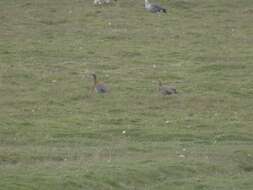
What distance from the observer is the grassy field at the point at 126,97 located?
20828 mm

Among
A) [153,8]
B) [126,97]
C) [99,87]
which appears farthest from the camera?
[153,8]

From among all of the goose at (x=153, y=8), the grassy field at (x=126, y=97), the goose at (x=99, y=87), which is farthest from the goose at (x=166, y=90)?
the goose at (x=153, y=8)

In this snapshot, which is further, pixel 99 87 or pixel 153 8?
pixel 153 8

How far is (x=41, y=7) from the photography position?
42125mm

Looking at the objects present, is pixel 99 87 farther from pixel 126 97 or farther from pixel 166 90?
pixel 166 90

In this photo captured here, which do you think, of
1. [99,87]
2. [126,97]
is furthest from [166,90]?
[99,87]

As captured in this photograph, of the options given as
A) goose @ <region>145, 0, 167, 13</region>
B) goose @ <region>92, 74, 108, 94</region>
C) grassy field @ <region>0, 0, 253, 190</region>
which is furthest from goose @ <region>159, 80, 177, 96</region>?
goose @ <region>145, 0, 167, 13</region>

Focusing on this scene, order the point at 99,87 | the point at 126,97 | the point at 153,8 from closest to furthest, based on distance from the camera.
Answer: the point at 126,97 < the point at 99,87 < the point at 153,8

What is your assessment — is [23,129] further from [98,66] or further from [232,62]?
[232,62]

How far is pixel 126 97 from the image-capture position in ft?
96.3

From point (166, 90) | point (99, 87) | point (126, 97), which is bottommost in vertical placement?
point (126, 97)

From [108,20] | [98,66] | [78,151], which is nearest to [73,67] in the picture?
[98,66]

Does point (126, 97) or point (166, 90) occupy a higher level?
point (166, 90)

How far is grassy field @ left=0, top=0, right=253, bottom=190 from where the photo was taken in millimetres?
20828
